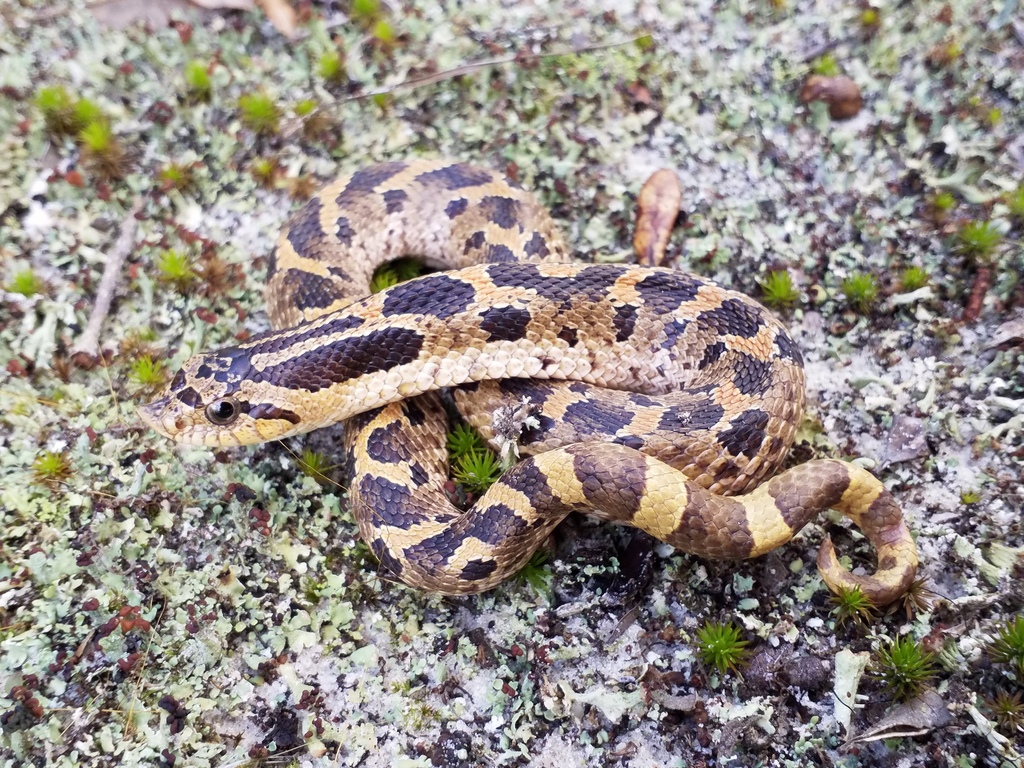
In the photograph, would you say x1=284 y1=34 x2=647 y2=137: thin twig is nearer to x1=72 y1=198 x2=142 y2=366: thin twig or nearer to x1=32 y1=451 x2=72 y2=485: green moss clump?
x1=72 y1=198 x2=142 y2=366: thin twig

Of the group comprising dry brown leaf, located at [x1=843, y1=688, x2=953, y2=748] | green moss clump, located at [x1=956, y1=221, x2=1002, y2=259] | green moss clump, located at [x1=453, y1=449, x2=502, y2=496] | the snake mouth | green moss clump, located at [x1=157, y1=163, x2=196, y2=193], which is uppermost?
green moss clump, located at [x1=157, y1=163, x2=196, y2=193]

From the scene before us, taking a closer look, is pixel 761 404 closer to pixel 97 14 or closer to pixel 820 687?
pixel 820 687

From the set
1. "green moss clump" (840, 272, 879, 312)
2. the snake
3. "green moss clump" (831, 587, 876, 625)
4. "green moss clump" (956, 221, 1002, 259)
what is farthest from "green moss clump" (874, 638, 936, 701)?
"green moss clump" (956, 221, 1002, 259)

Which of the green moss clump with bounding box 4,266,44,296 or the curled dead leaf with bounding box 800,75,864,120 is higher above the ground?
the curled dead leaf with bounding box 800,75,864,120

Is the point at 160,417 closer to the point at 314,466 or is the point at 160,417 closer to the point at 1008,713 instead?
the point at 314,466

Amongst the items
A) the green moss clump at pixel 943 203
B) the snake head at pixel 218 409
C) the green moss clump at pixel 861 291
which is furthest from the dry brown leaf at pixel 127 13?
the green moss clump at pixel 943 203

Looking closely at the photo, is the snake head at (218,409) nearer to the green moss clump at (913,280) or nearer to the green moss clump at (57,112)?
the green moss clump at (57,112)

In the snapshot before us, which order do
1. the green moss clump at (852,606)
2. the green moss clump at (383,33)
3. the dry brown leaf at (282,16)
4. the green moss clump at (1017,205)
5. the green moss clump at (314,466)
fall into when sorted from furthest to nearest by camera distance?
the dry brown leaf at (282,16) → the green moss clump at (383,33) → the green moss clump at (1017,205) → the green moss clump at (314,466) → the green moss clump at (852,606)

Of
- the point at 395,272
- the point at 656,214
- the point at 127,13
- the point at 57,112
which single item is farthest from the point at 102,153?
the point at 656,214
